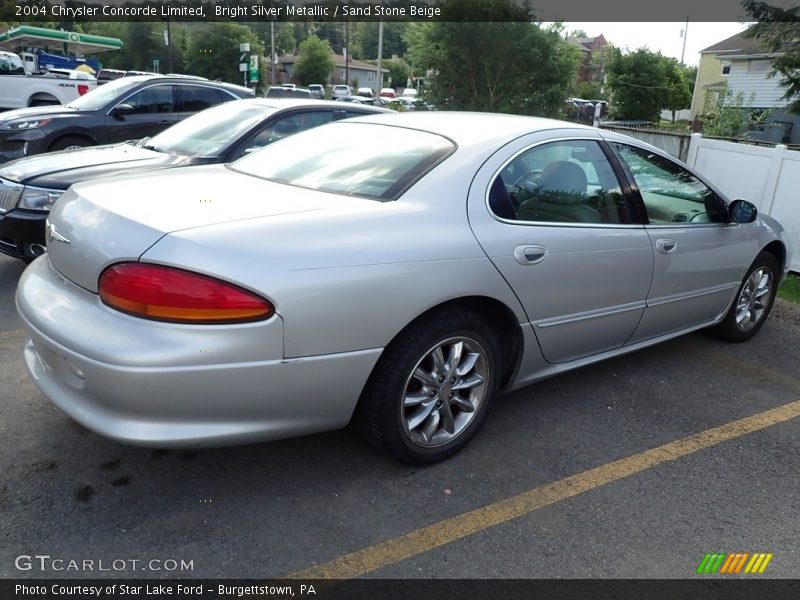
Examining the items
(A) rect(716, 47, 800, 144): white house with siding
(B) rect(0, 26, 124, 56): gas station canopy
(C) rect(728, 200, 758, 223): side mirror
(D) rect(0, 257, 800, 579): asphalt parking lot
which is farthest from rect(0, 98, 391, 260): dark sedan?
(B) rect(0, 26, 124, 56): gas station canopy

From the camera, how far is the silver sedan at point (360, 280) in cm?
232

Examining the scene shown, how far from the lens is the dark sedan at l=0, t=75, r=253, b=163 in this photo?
7719 millimetres

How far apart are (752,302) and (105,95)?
25.0 ft

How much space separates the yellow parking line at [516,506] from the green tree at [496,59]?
729 inches

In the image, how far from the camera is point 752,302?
15.9ft

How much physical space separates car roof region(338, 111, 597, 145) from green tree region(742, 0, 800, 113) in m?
9.31

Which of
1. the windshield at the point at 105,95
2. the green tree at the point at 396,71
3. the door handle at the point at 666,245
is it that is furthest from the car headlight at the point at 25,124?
the green tree at the point at 396,71

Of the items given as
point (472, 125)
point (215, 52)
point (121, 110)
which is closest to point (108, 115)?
point (121, 110)

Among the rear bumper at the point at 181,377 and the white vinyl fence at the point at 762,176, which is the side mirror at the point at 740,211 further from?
the rear bumper at the point at 181,377

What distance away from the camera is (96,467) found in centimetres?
284

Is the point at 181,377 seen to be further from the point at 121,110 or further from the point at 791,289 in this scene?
the point at 121,110

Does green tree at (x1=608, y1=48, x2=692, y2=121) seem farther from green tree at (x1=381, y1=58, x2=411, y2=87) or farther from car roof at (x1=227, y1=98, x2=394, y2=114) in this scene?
green tree at (x1=381, y1=58, x2=411, y2=87)
